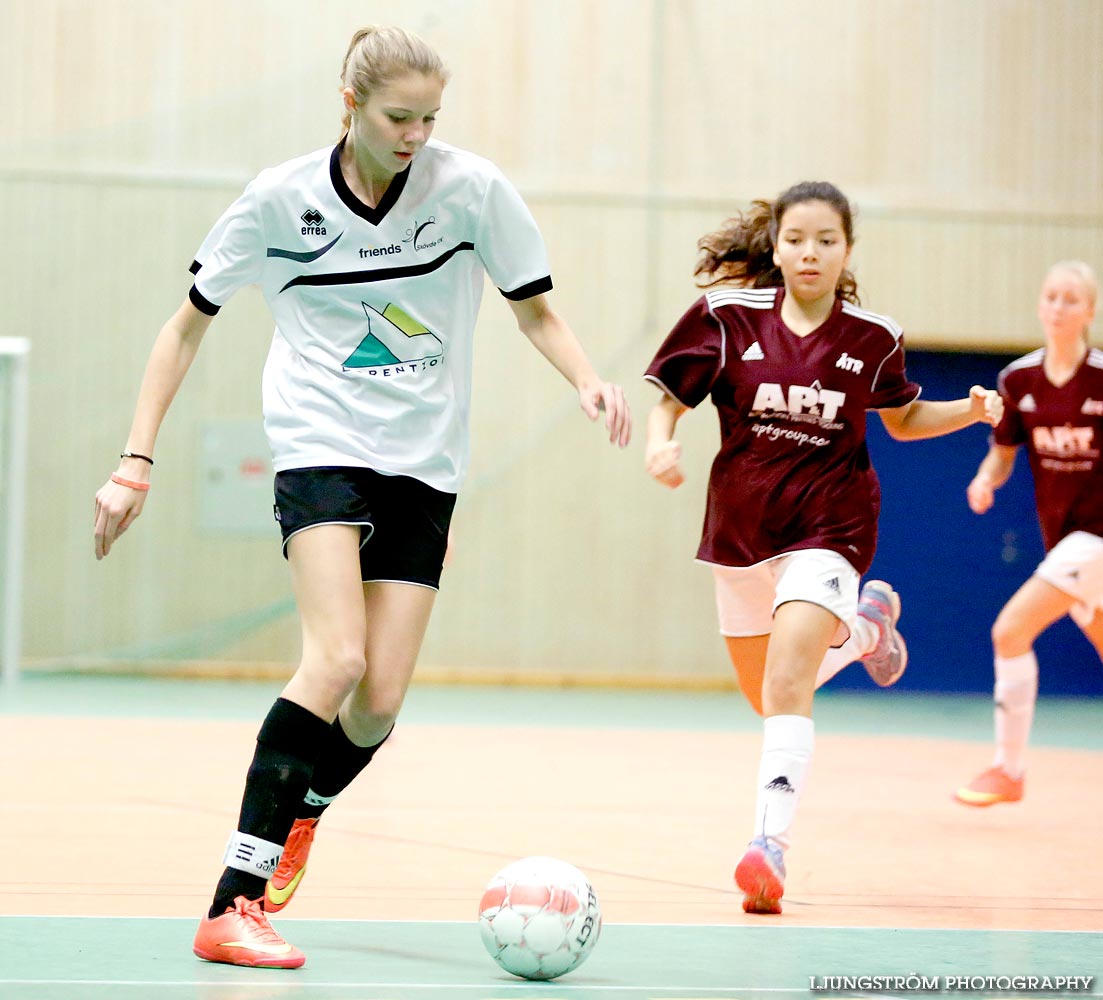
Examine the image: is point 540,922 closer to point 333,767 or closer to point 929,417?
point 333,767

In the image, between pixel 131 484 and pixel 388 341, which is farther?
pixel 388 341

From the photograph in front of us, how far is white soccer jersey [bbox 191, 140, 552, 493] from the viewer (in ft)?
9.82

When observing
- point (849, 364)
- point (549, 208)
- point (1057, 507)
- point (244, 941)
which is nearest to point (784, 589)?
point (849, 364)

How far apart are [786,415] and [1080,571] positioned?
2.11m

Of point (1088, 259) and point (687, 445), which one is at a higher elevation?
point (1088, 259)

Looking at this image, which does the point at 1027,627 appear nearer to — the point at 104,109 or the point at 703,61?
the point at 703,61

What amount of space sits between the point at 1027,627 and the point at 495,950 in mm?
3342

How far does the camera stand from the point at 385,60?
2.81 meters

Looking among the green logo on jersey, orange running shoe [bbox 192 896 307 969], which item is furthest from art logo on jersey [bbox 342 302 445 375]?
orange running shoe [bbox 192 896 307 969]

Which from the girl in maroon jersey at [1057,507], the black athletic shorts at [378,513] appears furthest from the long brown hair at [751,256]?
the girl in maroon jersey at [1057,507]

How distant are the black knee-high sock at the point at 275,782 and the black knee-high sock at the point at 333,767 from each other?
0.84 ft

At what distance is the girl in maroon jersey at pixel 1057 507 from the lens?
548cm

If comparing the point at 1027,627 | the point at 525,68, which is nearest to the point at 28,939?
the point at 1027,627

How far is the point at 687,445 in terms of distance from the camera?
10.9m
